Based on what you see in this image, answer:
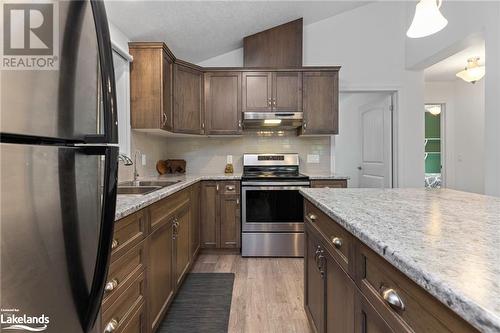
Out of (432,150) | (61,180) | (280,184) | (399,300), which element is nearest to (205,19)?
(280,184)

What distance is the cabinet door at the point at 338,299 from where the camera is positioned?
3.09ft

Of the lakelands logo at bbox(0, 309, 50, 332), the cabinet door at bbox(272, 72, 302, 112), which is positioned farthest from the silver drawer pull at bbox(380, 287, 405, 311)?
the cabinet door at bbox(272, 72, 302, 112)

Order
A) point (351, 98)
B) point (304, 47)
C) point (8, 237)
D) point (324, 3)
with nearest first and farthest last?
point (8, 237), point (324, 3), point (304, 47), point (351, 98)

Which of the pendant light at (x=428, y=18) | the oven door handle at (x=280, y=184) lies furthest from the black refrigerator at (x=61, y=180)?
the oven door handle at (x=280, y=184)

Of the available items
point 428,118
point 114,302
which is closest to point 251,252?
point 114,302

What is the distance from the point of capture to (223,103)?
3332 millimetres

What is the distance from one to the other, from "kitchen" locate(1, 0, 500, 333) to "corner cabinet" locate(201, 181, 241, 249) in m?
0.02

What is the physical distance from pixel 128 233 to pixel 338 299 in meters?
0.94

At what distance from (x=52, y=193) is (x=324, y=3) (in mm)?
3517

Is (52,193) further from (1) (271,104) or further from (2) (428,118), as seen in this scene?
(2) (428,118)

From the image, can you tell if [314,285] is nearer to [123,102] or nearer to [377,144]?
[123,102]

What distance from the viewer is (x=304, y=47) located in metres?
3.60

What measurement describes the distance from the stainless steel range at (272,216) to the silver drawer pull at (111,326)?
203cm

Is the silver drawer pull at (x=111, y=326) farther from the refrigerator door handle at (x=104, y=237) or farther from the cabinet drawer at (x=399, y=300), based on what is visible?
the cabinet drawer at (x=399, y=300)
